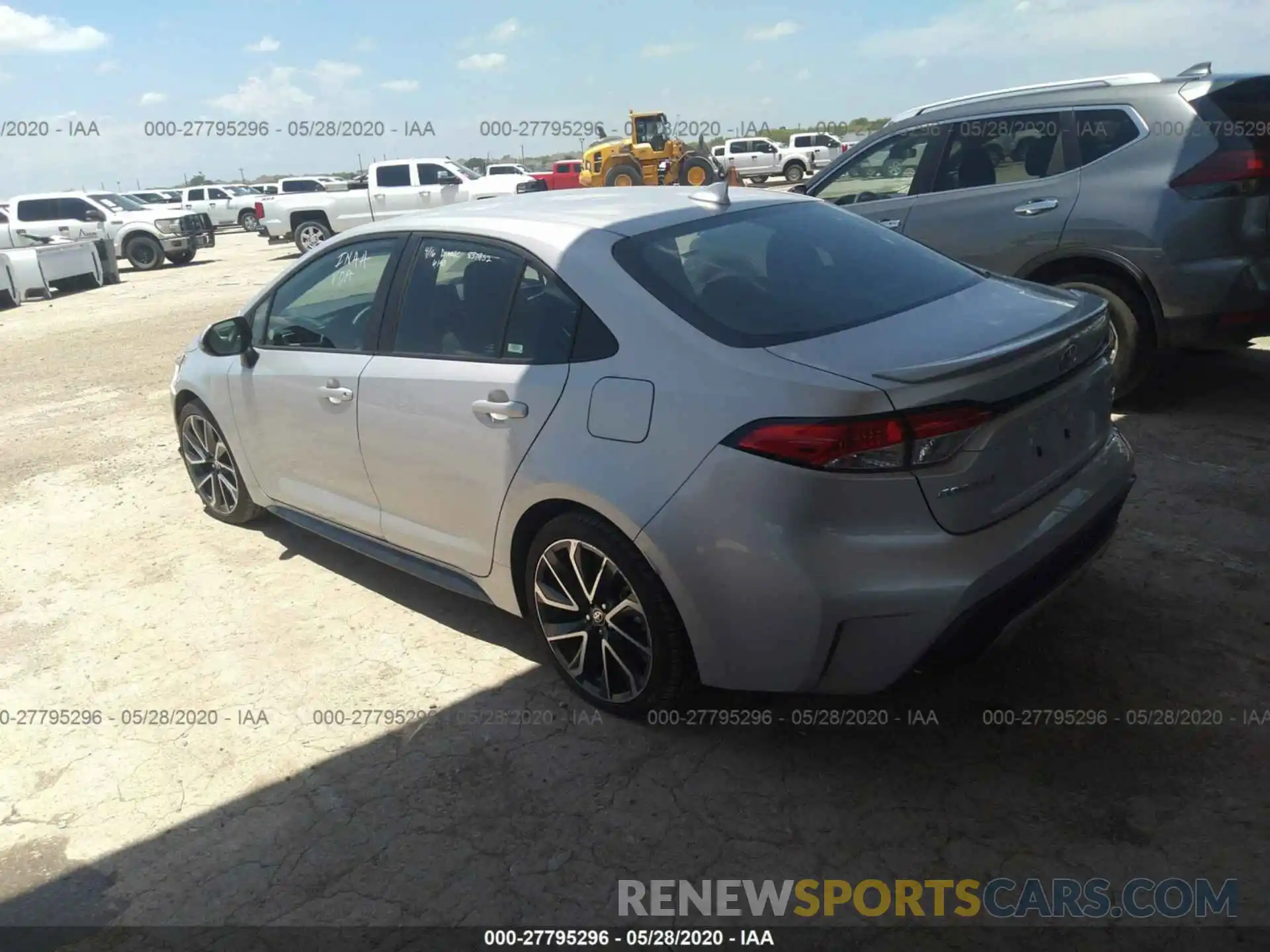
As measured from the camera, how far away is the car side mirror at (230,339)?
428 cm

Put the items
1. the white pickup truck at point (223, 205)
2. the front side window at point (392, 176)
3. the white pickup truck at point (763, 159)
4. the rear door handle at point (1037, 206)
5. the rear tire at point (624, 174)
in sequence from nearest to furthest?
the rear door handle at point (1037, 206), the front side window at point (392, 176), the rear tire at point (624, 174), the white pickup truck at point (763, 159), the white pickup truck at point (223, 205)

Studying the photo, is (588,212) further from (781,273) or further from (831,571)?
(831,571)

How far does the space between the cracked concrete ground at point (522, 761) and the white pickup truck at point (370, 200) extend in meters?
17.8

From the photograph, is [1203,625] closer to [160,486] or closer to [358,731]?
[358,731]

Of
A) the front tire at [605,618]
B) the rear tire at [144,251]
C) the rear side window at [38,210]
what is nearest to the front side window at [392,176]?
the rear tire at [144,251]

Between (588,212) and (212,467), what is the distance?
280 cm

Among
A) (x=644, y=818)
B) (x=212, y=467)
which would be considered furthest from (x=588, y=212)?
(x=212, y=467)

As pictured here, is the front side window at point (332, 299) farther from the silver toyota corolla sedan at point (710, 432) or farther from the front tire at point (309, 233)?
the front tire at point (309, 233)

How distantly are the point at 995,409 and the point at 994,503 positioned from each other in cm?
25

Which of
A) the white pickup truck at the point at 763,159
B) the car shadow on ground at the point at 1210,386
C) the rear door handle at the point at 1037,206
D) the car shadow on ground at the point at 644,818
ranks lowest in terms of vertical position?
the car shadow on ground at the point at 644,818

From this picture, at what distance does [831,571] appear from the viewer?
241 centimetres

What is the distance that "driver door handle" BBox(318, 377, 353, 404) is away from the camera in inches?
145

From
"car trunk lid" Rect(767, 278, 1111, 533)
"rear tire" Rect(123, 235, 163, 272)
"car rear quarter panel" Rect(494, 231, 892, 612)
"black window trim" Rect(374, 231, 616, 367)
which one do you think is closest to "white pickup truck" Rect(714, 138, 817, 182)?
"rear tire" Rect(123, 235, 163, 272)

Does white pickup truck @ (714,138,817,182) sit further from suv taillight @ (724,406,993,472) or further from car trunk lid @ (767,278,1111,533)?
suv taillight @ (724,406,993,472)
